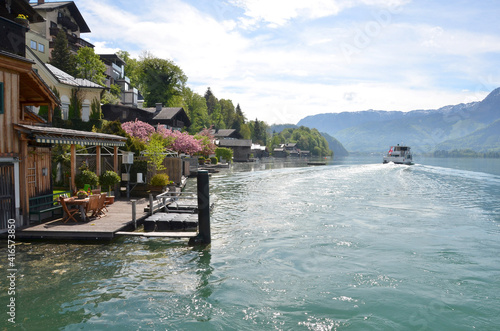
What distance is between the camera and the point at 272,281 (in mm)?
11117

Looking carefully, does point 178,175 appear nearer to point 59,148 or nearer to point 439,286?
point 59,148

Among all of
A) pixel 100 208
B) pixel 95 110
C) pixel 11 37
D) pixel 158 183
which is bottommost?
pixel 100 208

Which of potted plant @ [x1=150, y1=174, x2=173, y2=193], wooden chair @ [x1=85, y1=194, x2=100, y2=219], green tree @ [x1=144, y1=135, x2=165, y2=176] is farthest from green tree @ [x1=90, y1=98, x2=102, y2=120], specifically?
wooden chair @ [x1=85, y1=194, x2=100, y2=219]

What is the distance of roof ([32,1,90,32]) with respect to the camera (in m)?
59.9

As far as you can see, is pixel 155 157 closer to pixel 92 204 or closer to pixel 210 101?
pixel 92 204

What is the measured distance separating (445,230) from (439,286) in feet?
29.1

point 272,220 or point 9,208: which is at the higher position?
point 9,208

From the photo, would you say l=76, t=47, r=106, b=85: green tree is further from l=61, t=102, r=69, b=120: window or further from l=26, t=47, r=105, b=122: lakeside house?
l=61, t=102, r=69, b=120: window

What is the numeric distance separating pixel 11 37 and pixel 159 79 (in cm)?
6902

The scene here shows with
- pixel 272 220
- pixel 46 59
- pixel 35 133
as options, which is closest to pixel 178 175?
pixel 272 220

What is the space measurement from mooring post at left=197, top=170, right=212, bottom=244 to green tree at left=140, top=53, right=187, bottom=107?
234 ft

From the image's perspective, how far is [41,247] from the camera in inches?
506

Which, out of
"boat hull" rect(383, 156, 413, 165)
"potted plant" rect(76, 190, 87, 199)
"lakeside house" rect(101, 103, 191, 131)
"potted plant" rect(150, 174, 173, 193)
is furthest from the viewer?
"boat hull" rect(383, 156, 413, 165)

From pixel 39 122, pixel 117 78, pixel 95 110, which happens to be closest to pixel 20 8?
pixel 39 122
